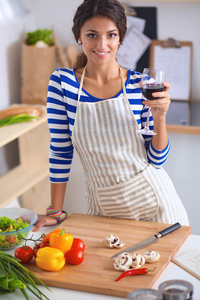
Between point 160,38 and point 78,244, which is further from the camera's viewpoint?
point 160,38

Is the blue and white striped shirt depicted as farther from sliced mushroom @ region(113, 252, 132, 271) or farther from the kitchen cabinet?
the kitchen cabinet

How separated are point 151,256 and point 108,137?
48 centimetres

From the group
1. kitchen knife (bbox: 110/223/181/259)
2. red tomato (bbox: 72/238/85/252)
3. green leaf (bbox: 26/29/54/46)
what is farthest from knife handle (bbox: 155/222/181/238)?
green leaf (bbox: 26/29/54/46)

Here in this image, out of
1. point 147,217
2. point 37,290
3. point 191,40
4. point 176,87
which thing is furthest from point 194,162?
point 37,290

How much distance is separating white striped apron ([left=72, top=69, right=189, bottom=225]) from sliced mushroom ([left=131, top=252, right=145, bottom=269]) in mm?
387

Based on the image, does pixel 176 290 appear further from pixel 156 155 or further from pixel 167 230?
pixel 156 155

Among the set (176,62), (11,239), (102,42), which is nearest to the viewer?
(11,239)

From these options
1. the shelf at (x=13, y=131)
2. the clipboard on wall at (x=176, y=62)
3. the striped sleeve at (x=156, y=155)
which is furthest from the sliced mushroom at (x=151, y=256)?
the clipboard on wall at (x=176, y=62)

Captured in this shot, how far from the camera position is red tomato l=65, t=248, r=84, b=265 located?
1314mm

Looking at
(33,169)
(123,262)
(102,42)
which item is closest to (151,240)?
(123,262)

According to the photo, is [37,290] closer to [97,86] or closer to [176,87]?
[97,86]

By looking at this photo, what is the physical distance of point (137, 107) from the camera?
5.49 ft

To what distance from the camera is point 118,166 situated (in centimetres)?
167

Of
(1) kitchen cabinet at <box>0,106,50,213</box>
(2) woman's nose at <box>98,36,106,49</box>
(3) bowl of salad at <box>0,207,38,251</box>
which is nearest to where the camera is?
(3) bowl of salad at <box>0,207,38,251</box>
